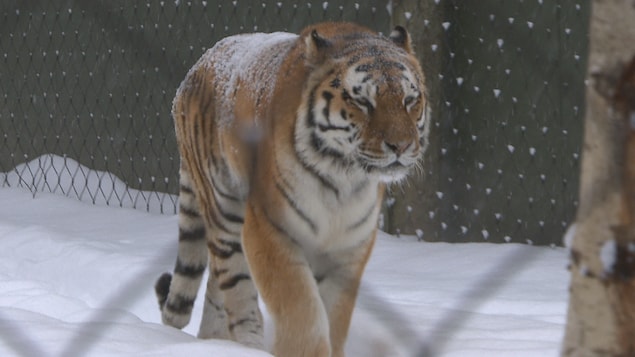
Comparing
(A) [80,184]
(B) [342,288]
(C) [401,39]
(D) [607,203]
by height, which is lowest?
(A) [80,184]

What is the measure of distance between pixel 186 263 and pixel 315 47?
38.7 inches

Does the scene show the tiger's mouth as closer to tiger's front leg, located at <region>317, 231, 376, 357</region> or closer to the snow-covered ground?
tiger's front leg, located at <region>317, 231, 376, 357</region>

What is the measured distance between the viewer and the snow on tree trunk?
3.10 ft

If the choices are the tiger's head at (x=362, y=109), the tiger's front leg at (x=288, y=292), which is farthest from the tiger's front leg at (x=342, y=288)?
the tiger's head at (x=362, y=109)

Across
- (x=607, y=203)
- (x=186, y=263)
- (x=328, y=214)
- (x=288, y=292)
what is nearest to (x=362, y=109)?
(x=328, y=214)

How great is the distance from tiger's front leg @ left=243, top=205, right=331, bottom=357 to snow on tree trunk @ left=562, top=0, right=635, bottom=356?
1.46 meters

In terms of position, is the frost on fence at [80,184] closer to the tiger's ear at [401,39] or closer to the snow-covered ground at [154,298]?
the snow-covered ground at [154,298]

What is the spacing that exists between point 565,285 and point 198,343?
179 cm

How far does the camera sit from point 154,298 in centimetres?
383

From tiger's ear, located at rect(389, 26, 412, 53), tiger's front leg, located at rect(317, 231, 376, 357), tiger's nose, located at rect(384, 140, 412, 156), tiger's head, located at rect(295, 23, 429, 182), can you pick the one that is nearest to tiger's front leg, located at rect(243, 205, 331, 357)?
tiger's front leg, located at rect(317, 231, 376, 357)

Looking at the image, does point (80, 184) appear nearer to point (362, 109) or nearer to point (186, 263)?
point (186, 263)

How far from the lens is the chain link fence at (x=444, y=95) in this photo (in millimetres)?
4277

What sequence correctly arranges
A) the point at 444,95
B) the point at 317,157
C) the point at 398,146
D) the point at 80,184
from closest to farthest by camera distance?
the point at 398,146 → the point at 317,157 → the point at 444,95 → the point at 80,184

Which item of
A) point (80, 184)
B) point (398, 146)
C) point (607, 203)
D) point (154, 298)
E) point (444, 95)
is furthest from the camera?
point (80, 184)
